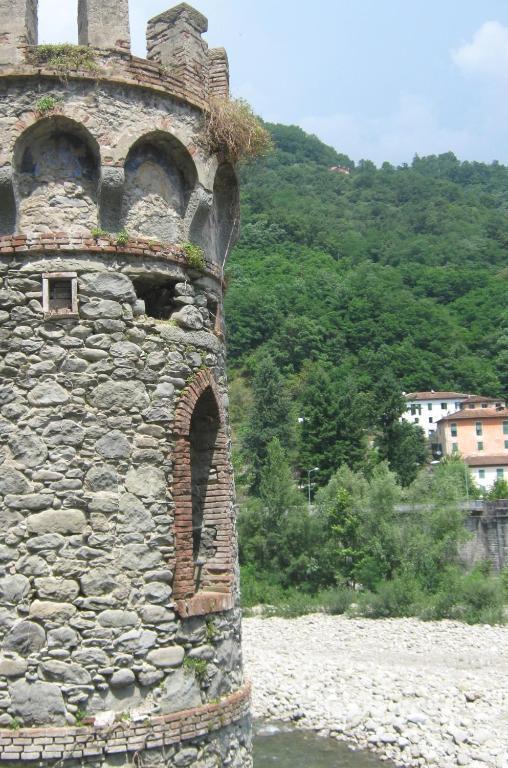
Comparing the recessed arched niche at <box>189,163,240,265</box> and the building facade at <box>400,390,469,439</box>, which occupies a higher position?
the building facade at <box>400,390,469,439</box>

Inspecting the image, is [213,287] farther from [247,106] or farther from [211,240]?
[247,106]

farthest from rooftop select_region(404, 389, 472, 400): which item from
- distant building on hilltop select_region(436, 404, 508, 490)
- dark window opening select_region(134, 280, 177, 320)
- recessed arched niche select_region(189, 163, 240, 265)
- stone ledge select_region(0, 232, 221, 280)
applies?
stone ledge select_region(0, 232, 221, 280)

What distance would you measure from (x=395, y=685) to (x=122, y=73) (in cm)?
1924

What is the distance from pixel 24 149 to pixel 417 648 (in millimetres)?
26773

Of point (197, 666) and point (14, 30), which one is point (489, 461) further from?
point (14, 30)

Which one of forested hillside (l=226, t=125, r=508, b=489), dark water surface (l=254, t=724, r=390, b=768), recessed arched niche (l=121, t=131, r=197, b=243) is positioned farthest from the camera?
forested hillside (l=226, t=125, r=508, b=489)

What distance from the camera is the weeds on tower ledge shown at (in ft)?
31.4

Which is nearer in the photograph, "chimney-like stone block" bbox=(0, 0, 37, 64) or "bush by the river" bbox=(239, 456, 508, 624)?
"chimney-like stone block" bbox=(0, 0, 37, 64)

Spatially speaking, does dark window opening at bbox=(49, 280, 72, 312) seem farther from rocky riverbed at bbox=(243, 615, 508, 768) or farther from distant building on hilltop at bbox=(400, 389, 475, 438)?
distant building on hilltop at bbox=(400, 389, 475, 438)

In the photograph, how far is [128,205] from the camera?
8953 mm

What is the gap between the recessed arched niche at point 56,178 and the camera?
8.62m

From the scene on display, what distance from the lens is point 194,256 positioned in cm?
923

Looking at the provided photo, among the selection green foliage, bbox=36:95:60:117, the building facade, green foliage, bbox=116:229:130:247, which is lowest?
green foliage, bbox=116:229:130:247

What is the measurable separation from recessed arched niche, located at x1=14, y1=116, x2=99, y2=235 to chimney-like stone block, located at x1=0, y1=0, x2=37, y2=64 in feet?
2.62
